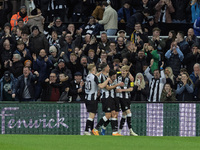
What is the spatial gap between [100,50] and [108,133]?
347cm

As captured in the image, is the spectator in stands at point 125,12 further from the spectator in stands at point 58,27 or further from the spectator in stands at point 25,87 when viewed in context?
the spectator in stands at point 25,87

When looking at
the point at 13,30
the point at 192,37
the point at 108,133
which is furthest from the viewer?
the point at 13,30

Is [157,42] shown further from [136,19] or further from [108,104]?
[108,104]

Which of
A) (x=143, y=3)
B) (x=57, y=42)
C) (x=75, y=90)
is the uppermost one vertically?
(x=143, y=3)

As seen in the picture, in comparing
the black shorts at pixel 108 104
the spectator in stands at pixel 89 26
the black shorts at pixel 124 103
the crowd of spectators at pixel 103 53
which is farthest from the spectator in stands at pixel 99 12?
the black shorts at pixel 108 104

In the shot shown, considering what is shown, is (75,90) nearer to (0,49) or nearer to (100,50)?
(100,50)

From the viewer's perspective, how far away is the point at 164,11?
2394 cm

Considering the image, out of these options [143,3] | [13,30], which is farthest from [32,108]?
[143,3]

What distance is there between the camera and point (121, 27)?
2347 cm

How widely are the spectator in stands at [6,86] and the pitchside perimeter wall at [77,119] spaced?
5.16ft

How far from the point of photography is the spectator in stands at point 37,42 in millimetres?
21125

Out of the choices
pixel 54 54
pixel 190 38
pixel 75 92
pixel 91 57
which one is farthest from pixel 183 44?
pixel 54 54

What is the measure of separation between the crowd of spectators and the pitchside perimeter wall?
2.75ft

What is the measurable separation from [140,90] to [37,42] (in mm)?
4375
